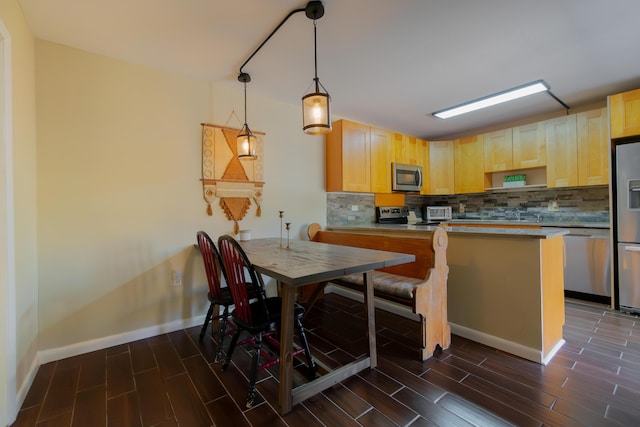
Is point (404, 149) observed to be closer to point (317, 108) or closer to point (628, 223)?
point (628, 223)

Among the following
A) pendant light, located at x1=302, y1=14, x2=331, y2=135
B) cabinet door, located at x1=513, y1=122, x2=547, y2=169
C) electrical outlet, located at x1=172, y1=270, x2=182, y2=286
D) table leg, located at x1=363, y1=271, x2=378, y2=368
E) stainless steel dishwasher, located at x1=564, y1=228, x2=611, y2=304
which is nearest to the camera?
pendant light, located at x1=302, y1=14, x2=331, y2=135

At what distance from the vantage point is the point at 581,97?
328 centimetres

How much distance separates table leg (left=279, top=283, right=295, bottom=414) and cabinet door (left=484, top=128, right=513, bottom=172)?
13.1ft

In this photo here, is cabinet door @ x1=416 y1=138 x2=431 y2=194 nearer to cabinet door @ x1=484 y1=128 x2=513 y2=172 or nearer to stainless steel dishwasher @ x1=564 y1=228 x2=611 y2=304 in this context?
cabinet door @ x1=484 y1=128 x2=513 y2=172

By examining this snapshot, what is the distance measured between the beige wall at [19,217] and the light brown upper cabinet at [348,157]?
2752 mm

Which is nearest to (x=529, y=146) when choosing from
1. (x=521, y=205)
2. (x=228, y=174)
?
(x=521, y=205)

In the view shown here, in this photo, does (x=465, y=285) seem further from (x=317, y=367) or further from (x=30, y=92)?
(x=30, y=92)

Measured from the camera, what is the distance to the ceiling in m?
1.79

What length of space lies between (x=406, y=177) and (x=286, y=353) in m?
3.44

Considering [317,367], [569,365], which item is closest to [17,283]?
[317,367]

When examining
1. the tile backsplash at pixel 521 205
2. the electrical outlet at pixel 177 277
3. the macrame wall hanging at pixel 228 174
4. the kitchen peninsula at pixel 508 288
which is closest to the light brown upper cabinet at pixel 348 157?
the tile backsplash at pixel 521 205

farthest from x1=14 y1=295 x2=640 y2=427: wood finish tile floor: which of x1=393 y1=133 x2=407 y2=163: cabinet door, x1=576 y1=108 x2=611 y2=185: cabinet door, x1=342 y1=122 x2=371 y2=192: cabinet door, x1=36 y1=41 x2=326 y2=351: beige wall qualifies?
x1=393 y1=133 x2=407 y2=163: cabinet door

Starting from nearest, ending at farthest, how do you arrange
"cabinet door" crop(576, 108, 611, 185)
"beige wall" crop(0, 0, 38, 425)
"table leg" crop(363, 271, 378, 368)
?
1. "beige wall" crop(0, 0, 38, 425)
2. "table leg" crop(363, 271, 378, 368)
3. "cabinet door" crop(576, 108, 611, 185)

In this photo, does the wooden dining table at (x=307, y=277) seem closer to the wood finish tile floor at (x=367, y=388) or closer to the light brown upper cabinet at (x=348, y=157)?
the wood finish tile floor at (x=367, y=388)
